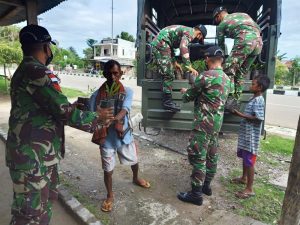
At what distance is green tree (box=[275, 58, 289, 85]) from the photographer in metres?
22.8

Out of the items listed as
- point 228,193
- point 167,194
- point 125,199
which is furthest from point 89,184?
point 228,193

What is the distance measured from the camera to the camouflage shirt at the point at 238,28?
320cm

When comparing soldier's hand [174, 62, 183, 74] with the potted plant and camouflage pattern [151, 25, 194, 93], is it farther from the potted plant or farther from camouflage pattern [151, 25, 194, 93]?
the potted plant

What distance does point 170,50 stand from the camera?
366 cm

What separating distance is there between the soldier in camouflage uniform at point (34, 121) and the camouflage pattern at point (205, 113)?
1163mm

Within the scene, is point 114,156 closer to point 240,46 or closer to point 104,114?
point 104,114

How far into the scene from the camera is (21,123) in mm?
1873

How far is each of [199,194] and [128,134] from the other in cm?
102

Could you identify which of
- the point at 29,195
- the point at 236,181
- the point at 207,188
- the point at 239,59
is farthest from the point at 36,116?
the point at 236,181

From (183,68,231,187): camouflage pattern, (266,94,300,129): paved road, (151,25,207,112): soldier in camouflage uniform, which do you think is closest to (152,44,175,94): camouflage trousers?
(151,25,207,112): soldier in camouflage uniform

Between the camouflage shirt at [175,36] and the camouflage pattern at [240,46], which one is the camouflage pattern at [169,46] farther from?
the camouflage pattern at [240,46]

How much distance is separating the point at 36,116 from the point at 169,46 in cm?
227

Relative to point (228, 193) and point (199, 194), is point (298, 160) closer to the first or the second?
A: point (199, 194)

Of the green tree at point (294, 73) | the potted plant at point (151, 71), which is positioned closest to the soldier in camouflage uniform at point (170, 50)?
the potted plant at point (151, 71)
